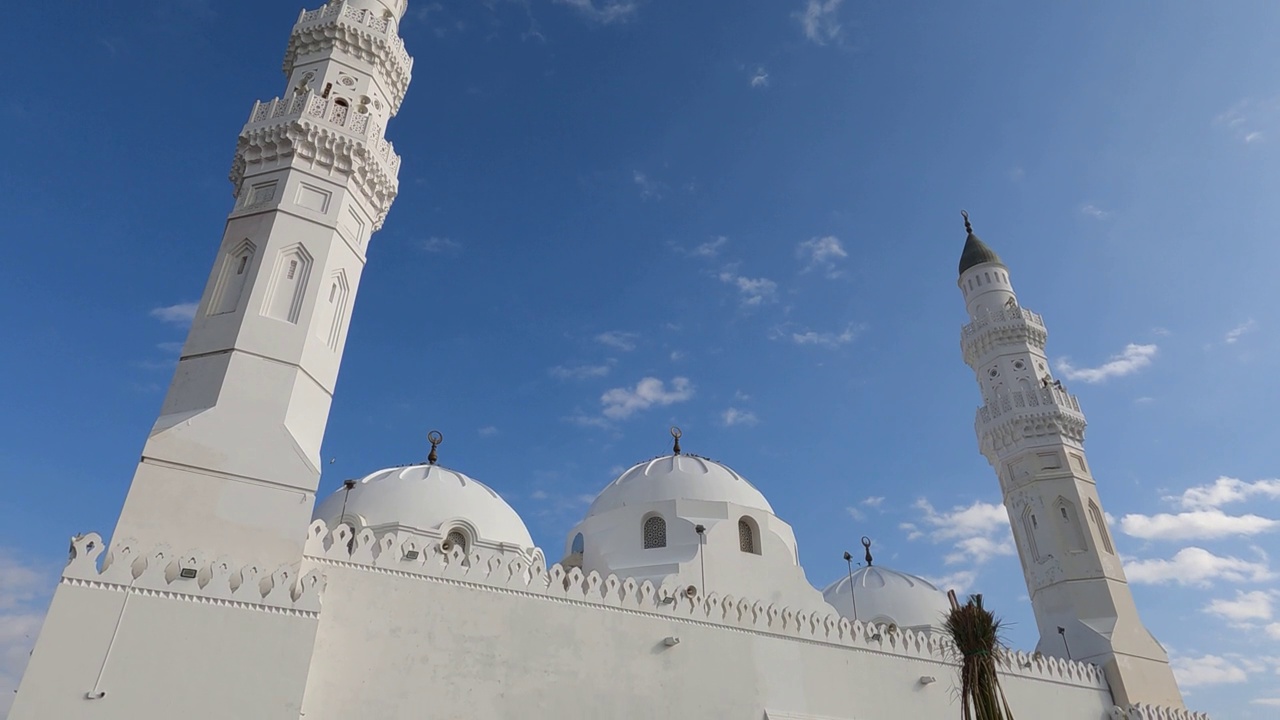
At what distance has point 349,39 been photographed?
16.0 m

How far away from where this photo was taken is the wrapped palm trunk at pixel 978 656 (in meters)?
10.0

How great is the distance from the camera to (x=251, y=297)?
12.3 meters

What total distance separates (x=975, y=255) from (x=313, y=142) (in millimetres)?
20756

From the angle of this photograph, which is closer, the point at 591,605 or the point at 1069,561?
the point at 591,605

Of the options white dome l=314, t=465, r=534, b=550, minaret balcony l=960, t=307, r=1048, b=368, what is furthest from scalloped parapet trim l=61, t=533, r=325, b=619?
minaret balcony l=960, t=307, r=1048, b=368

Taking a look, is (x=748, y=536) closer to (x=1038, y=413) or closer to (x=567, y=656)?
(x=567, y=656)

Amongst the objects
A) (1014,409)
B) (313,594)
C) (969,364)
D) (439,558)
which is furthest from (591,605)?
(969,364)

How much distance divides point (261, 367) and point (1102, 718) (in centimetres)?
1898

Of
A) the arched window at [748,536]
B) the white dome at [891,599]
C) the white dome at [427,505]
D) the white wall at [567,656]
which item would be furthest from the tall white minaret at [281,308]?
the white dome at [891,599]

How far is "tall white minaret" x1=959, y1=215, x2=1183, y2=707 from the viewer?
19.1 meters

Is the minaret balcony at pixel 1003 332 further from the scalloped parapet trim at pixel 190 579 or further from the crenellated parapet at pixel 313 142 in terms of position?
the scalloped parapet trim at pixel 190 579

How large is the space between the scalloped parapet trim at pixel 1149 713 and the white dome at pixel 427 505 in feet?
46.6

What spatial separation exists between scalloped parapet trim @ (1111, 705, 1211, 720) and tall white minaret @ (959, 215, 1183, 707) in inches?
6.6

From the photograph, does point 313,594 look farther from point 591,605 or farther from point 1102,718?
point 1102,718
